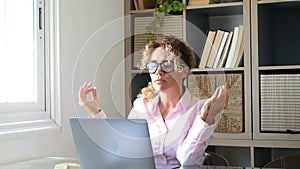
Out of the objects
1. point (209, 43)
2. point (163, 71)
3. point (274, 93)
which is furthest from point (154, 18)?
point (163, 71)

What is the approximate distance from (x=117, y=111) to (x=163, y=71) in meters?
1.06

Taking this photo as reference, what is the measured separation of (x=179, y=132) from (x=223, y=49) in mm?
1045

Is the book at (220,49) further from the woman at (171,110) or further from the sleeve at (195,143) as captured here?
the sleeve at (195,143)

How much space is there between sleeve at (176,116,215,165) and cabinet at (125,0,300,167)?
772 millimetres

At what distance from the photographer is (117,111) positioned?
2.85m

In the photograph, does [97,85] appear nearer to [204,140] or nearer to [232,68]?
[232,68]

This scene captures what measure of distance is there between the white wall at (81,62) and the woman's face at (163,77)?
2.22 ft

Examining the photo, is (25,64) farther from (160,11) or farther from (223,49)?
(223,49)

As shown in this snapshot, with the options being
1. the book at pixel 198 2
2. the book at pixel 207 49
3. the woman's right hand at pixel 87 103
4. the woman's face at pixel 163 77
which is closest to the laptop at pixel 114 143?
the woman's right hand at pixel 87 103

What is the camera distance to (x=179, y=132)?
1.90m

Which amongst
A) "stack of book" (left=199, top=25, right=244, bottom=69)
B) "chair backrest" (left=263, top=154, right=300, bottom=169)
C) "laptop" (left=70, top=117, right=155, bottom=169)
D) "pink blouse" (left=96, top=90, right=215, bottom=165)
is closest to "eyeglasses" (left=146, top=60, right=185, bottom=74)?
"pink blouse" (left=96, top=90, right=215, bottom=165)

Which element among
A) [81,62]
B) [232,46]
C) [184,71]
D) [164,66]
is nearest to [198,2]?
[232,46]

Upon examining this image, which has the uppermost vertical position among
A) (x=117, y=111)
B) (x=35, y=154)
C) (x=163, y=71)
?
(x=163, y=71)

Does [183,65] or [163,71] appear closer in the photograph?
[163,71]
